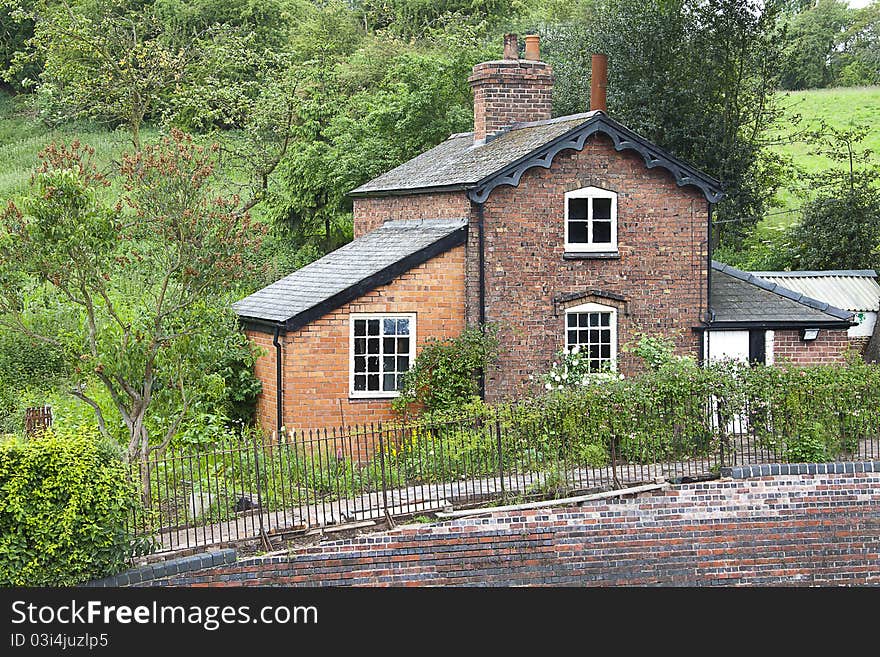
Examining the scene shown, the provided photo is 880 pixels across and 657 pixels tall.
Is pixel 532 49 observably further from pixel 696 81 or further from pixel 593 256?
pixel 696 81

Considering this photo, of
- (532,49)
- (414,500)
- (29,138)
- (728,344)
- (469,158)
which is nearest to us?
(414,500)

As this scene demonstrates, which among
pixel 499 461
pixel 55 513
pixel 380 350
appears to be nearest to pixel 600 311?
pixel 380 350

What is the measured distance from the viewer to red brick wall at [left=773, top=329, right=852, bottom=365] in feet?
75.9

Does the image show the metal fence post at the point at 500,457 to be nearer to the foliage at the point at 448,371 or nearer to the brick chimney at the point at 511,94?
the foliage at the point at 448,371

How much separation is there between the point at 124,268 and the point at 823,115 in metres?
47.3

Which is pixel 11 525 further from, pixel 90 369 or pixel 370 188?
pixel 370 188

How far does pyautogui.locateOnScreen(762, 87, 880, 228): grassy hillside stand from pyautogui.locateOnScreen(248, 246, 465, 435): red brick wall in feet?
92.2

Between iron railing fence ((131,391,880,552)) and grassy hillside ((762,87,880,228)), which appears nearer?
iron railing fence ((131,391,880,552))

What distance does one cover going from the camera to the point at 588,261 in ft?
73.8

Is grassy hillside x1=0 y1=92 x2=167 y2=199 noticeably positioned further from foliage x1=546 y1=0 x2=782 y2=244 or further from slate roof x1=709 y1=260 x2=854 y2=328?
slate roof x1=709 y1=260 x2=854 y2=328

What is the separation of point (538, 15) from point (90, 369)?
45.1 metres

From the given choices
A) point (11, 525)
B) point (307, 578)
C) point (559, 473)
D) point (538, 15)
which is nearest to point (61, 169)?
point (11, 525)

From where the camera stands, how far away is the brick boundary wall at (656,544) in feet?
48.1

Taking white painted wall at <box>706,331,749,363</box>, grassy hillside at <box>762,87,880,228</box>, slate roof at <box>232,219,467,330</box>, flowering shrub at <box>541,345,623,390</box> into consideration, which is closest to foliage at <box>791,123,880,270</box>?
grassy hillside at <box>762,87,880,228</box>
